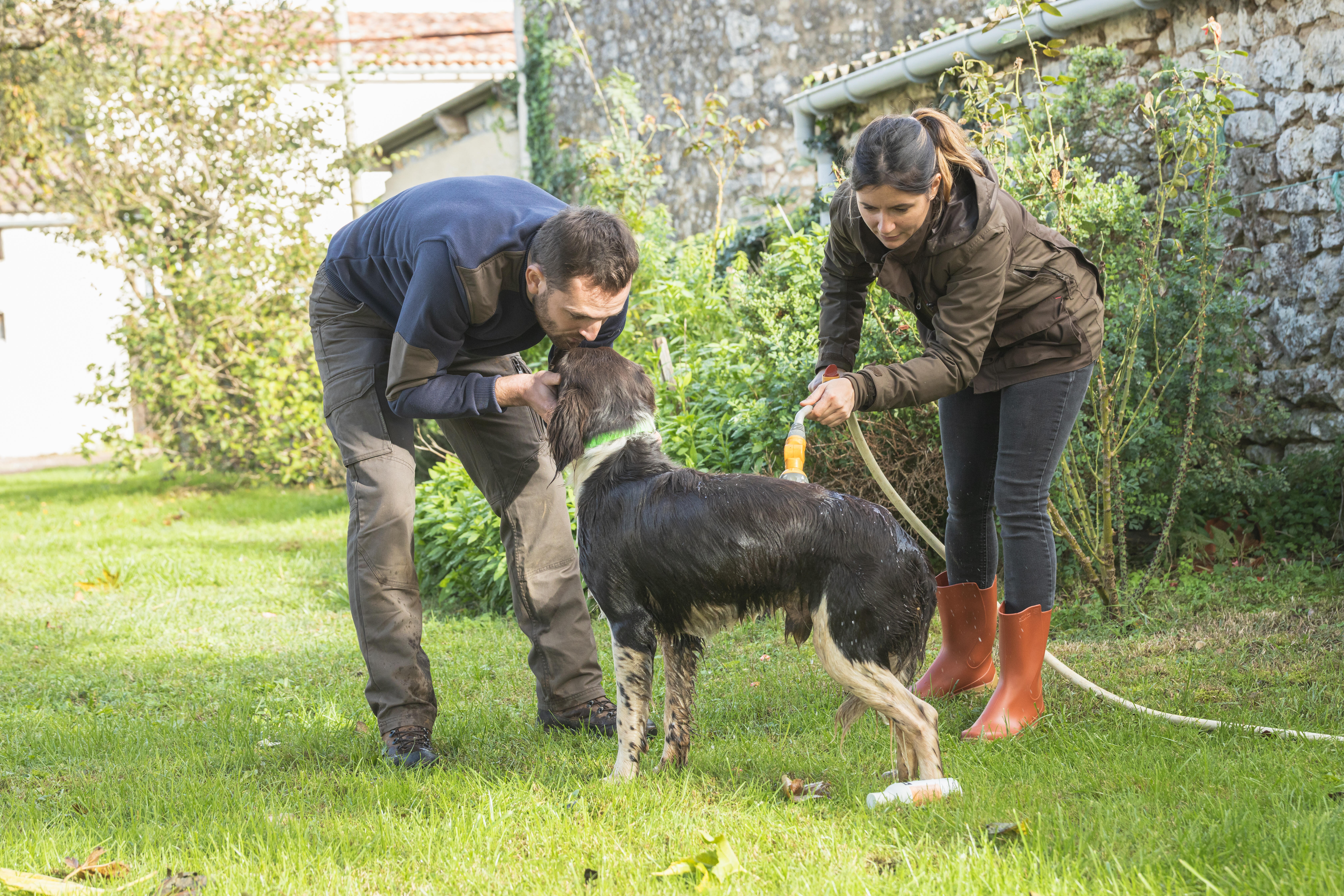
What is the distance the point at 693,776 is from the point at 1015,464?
1.47 m

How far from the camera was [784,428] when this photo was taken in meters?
6.06

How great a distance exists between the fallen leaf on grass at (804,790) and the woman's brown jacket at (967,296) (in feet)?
3.61

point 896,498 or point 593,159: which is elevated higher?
point 593,159

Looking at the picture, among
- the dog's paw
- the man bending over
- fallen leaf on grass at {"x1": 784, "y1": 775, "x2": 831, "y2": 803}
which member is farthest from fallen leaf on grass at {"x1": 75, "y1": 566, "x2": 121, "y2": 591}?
fallen leaf on grass at {"x1": 784, "y1": 775, "x2": 831, "y2": 803}

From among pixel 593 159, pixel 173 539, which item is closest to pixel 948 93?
pixel 593 159

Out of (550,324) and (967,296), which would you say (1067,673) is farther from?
(550,324)

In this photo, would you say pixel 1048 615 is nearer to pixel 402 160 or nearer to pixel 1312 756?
pixel 1312 756

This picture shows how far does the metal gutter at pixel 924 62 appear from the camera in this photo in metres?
7.06

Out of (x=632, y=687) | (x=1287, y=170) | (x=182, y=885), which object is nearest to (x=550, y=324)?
(x=632, y=687)

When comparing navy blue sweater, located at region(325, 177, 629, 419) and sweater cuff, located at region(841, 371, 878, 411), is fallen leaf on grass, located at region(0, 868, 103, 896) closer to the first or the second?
navy blue sweater, located at region(325, 177, 629, 419)

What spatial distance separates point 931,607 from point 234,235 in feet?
39.6

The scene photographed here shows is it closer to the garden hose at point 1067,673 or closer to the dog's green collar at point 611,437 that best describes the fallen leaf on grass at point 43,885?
the dog's green collar at point 611,437

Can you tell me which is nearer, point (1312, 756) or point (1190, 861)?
point (1190, 861)

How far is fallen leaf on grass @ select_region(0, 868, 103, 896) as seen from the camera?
8.71 ft
